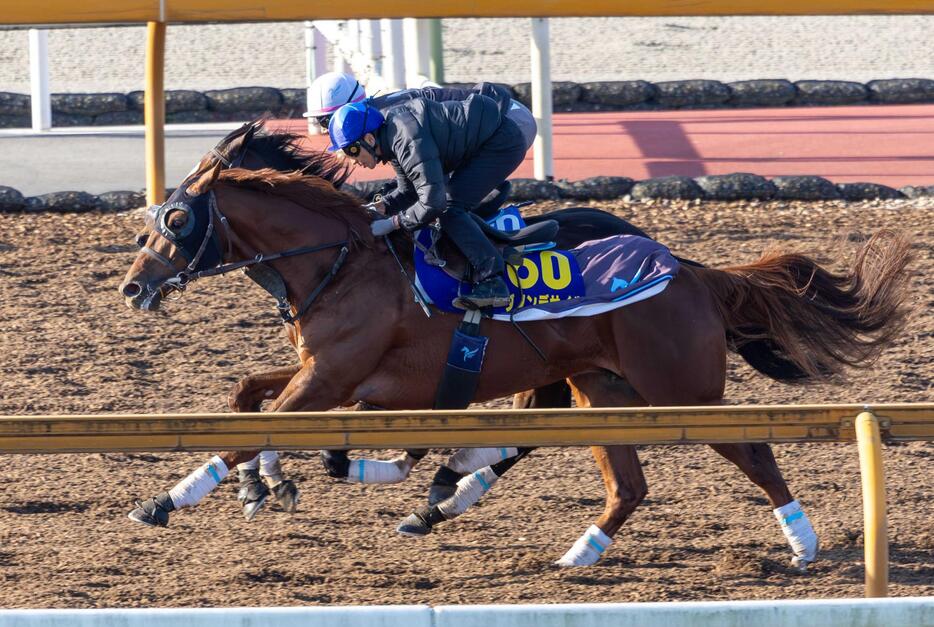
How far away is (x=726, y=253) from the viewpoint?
27.9 ft

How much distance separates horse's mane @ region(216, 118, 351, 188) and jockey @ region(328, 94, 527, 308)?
30 cm

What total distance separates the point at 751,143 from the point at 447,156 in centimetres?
760

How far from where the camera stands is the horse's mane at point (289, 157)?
18.1 ft

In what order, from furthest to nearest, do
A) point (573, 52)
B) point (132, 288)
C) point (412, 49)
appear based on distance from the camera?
point (573, 52) → point (412, 49) → point (132, 288)

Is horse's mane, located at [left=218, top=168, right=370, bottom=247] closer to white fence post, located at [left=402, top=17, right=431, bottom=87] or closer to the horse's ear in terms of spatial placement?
the horse's ear

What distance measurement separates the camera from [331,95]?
5.13 metres

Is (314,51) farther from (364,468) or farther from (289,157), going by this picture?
(364,468)

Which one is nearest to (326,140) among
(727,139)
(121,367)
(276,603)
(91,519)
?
(727,139)

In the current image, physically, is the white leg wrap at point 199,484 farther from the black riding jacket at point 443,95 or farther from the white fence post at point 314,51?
the white fence post at point 314,51

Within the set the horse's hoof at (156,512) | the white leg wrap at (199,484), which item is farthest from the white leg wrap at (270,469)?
the horse's hoof at (156,512)

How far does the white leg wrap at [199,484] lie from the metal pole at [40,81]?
26.4 feet

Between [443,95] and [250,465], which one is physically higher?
[443,95]

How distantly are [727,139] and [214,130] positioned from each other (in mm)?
4567

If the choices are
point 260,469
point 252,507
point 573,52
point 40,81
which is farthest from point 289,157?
point 573,52
